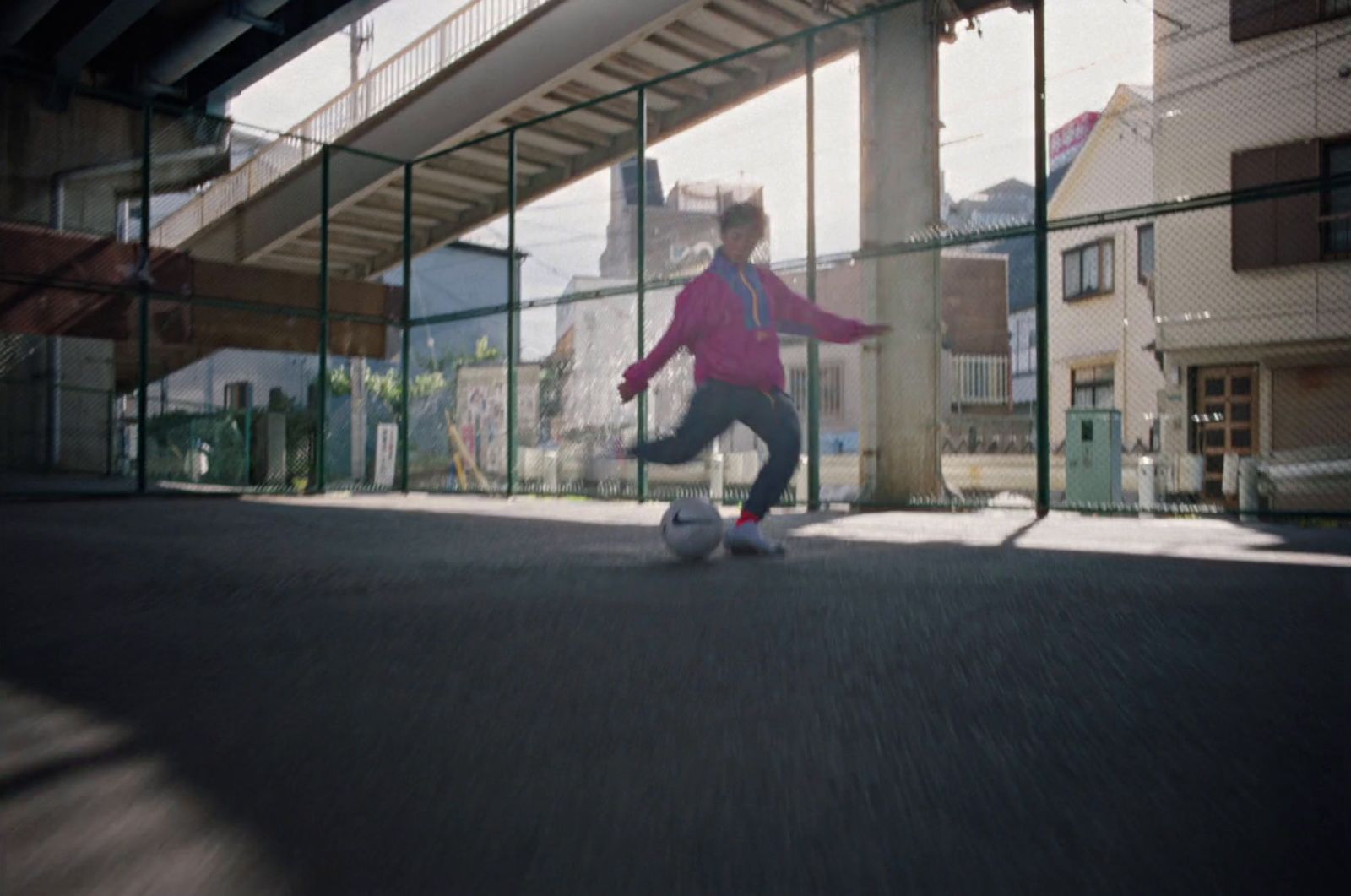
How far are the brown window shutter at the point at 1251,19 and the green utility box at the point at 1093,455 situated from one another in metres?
7.80

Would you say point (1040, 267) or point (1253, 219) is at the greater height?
point (1253, 219)

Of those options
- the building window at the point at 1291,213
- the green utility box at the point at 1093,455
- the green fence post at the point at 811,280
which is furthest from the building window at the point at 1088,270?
the green fence post at the point at 811,280

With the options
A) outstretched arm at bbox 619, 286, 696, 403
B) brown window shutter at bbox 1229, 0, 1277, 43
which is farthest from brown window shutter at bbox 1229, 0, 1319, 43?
outstretched arm at bbox 619, 286, 696, 403

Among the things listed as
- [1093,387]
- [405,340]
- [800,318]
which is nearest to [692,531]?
[800,318]

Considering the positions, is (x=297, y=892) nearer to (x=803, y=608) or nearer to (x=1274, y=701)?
(x=1274, y=701)

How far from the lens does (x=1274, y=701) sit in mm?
1828

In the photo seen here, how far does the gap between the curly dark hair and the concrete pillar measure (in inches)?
189

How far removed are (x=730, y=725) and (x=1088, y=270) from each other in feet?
66.7

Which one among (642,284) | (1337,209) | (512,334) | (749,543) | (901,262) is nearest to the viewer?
(749,543)

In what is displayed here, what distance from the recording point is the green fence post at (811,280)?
7.69m

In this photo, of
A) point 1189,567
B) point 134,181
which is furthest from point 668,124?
point 1189,567

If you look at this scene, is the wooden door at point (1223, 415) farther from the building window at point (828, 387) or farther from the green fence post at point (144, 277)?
the green fence post at point (144, 277)

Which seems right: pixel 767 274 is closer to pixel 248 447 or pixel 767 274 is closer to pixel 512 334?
pixel 512 334

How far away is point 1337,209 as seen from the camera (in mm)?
12531
